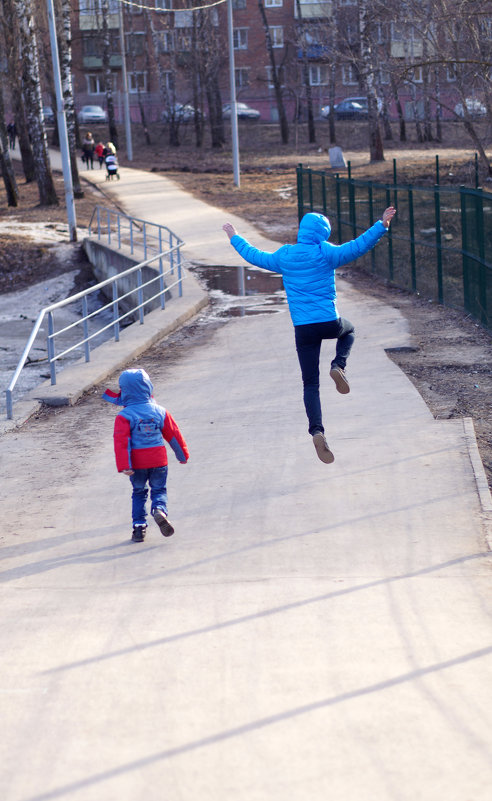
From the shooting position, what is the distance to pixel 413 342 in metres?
13.9

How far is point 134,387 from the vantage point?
716 centimetres

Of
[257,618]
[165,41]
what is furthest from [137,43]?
[257,618]

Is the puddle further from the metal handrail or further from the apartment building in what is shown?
the apartment building

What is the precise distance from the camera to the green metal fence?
47.0 feet

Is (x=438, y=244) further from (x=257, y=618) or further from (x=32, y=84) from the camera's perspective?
(x=32, y=84)

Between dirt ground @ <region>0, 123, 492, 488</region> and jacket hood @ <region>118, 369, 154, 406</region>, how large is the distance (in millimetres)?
2993

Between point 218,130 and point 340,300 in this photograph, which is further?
point 218,130

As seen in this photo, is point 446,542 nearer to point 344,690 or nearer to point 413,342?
point 344,690

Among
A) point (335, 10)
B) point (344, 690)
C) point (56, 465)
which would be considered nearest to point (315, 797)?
point (344, 690)

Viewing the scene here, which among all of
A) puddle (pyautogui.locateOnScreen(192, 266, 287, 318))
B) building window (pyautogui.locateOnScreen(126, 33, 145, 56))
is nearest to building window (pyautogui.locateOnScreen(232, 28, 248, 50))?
building window (pyautogui.locateOnScreen(126, 33, 145, 56))

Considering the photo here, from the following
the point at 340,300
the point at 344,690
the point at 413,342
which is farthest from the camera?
the point at 340,300

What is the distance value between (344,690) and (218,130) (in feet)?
177

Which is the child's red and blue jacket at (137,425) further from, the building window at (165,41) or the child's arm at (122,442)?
the building window at (165,41)

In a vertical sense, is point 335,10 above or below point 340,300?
above
